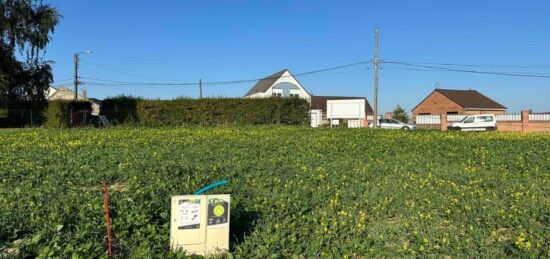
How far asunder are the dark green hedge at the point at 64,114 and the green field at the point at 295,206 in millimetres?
24843

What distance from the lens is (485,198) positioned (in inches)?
237

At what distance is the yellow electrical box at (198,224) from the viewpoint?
4.15 metres

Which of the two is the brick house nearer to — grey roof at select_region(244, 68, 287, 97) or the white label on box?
grey roof at select_region(244, 68, 287, 97)

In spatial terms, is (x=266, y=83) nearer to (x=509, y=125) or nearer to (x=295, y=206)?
(x=509, y=125)

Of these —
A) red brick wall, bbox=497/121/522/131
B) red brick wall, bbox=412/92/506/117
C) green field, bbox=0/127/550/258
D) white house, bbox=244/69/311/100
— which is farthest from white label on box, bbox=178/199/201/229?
red brick wall, bbox=412/92/506/117

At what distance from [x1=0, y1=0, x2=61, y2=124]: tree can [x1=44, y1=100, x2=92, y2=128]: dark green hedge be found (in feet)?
3.02

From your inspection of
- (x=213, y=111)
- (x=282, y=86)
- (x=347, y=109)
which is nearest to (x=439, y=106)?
(x=282, y=86)

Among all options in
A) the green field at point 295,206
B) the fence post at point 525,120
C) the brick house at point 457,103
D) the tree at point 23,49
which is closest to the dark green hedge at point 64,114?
the tree at point 23,49

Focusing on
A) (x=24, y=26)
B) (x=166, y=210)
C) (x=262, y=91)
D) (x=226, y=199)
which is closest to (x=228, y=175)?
(x=166, y=210)

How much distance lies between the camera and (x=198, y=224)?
420 centimetres

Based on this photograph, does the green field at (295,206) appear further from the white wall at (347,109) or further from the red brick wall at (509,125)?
the red brick wall at (509,125)

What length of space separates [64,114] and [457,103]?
168ft

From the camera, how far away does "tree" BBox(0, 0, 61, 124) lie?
28.0 metres

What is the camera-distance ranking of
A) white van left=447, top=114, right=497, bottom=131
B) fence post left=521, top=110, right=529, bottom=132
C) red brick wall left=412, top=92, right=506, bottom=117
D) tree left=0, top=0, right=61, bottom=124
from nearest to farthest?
tree left=0, top=0, right=61, bottom=124 < fence post left=521, top=110, right=529, bottom=132 < white van left=447, top=114, right=497, bottom=131 < red brick wall left=412, top=92, right=506, bottom=117
